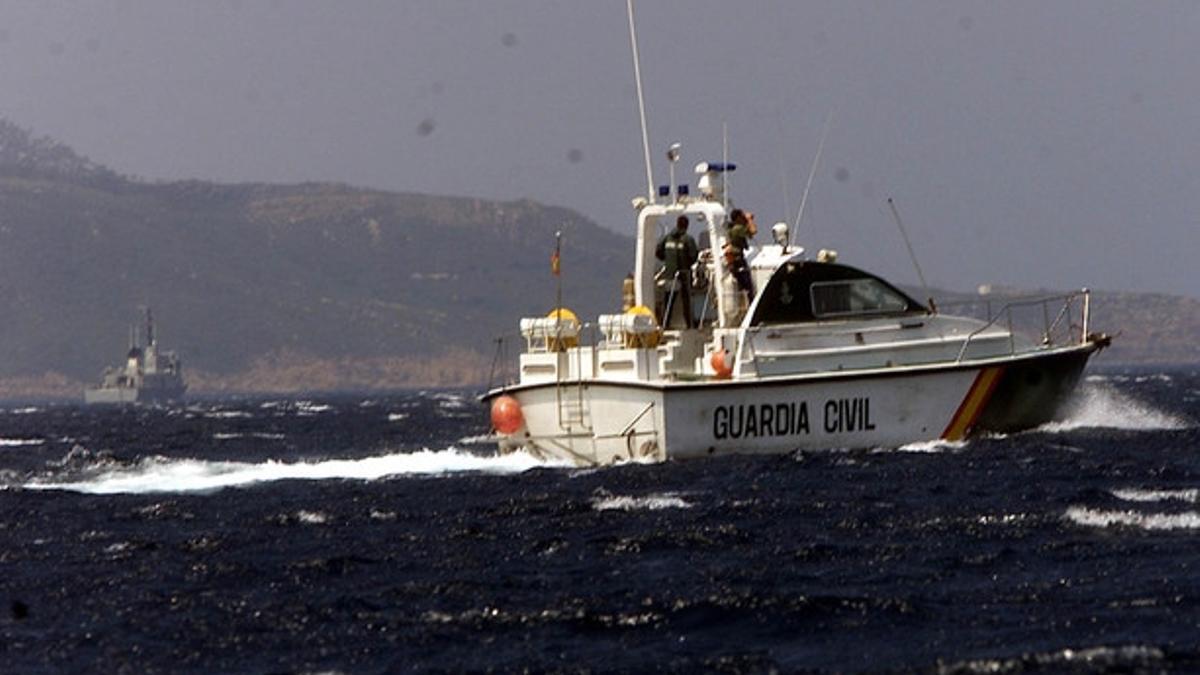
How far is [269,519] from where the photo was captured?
31.7m

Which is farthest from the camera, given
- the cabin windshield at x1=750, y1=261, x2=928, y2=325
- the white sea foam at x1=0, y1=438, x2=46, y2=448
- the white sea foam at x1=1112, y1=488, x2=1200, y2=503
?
the white sea foam at x1=0, y1=438, x2=46, y2=448

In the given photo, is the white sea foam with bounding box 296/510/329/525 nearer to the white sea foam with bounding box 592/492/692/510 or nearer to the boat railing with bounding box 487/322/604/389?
the white sea foam with bounding box 592/492/692/510

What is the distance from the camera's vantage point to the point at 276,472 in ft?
137

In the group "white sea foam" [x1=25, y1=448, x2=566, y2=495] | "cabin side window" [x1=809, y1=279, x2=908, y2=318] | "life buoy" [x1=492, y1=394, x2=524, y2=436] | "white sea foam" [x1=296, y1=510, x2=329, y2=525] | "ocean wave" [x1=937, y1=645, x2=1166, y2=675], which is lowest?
"white sea foam" [x1=25, y1=448, x2=566, y2=495]

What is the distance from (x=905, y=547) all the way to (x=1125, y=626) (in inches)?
220

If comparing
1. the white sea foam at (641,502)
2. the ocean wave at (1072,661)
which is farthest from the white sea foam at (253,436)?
the ocean wave at (1072,661)

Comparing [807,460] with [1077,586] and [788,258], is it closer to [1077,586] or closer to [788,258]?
[788,258]

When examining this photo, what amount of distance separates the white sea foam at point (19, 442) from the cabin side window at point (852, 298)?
36.0 metres

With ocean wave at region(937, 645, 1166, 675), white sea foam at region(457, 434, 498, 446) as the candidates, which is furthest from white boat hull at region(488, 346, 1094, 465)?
ocean wave at region(937, 645, 1166, 675)

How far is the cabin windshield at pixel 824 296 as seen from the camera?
39.0 m

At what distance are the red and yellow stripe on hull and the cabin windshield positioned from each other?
156 centimetres

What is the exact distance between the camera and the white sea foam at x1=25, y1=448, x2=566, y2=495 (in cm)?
3988

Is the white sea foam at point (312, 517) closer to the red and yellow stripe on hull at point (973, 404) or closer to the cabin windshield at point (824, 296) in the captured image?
the cabin windshield at point (824, 296)

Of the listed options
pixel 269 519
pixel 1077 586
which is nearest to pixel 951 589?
pixel 1077 586
